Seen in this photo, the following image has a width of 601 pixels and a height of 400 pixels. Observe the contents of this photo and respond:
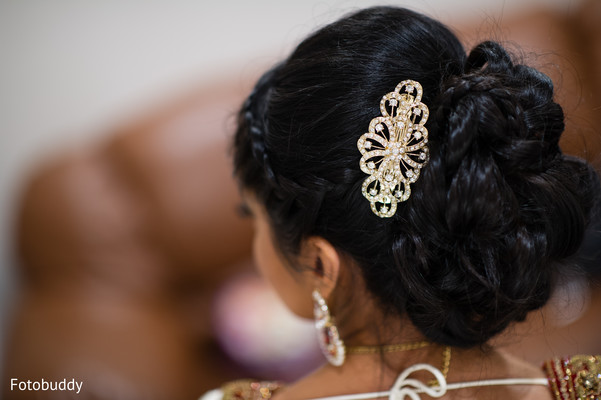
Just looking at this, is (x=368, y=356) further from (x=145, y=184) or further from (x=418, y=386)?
(x=145, y=184)

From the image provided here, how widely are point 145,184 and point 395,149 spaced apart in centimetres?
112

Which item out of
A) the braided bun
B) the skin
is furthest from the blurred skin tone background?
the braided bun

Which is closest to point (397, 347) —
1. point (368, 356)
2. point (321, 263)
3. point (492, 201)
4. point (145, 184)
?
point (368, 356)

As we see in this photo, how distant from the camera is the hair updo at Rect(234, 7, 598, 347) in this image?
602 mm

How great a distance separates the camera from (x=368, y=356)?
0.77 meters

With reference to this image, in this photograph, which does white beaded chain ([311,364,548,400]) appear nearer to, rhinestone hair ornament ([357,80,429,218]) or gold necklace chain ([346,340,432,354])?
gold necklace chain ([346,340,432,354])

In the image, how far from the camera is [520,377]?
2.48 feet

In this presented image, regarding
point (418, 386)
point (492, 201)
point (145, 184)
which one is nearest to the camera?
point (492, 201)

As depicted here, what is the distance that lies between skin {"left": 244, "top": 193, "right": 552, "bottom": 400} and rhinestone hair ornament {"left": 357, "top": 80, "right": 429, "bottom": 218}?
122 millimetres

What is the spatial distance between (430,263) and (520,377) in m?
0.26

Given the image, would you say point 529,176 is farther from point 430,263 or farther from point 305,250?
point 305,250

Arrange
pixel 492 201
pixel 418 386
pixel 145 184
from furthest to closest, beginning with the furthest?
pixel 145 184
pixel 418 386
pixel 492 201

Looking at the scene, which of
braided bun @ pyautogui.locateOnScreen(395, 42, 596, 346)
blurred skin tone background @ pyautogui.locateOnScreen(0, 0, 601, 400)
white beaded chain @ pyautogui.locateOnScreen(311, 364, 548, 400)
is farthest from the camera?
blurred skin tone background @ pyautogui.locateOnScreen(0, 0, 601, 400)

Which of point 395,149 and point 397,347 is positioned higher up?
point 395,149
